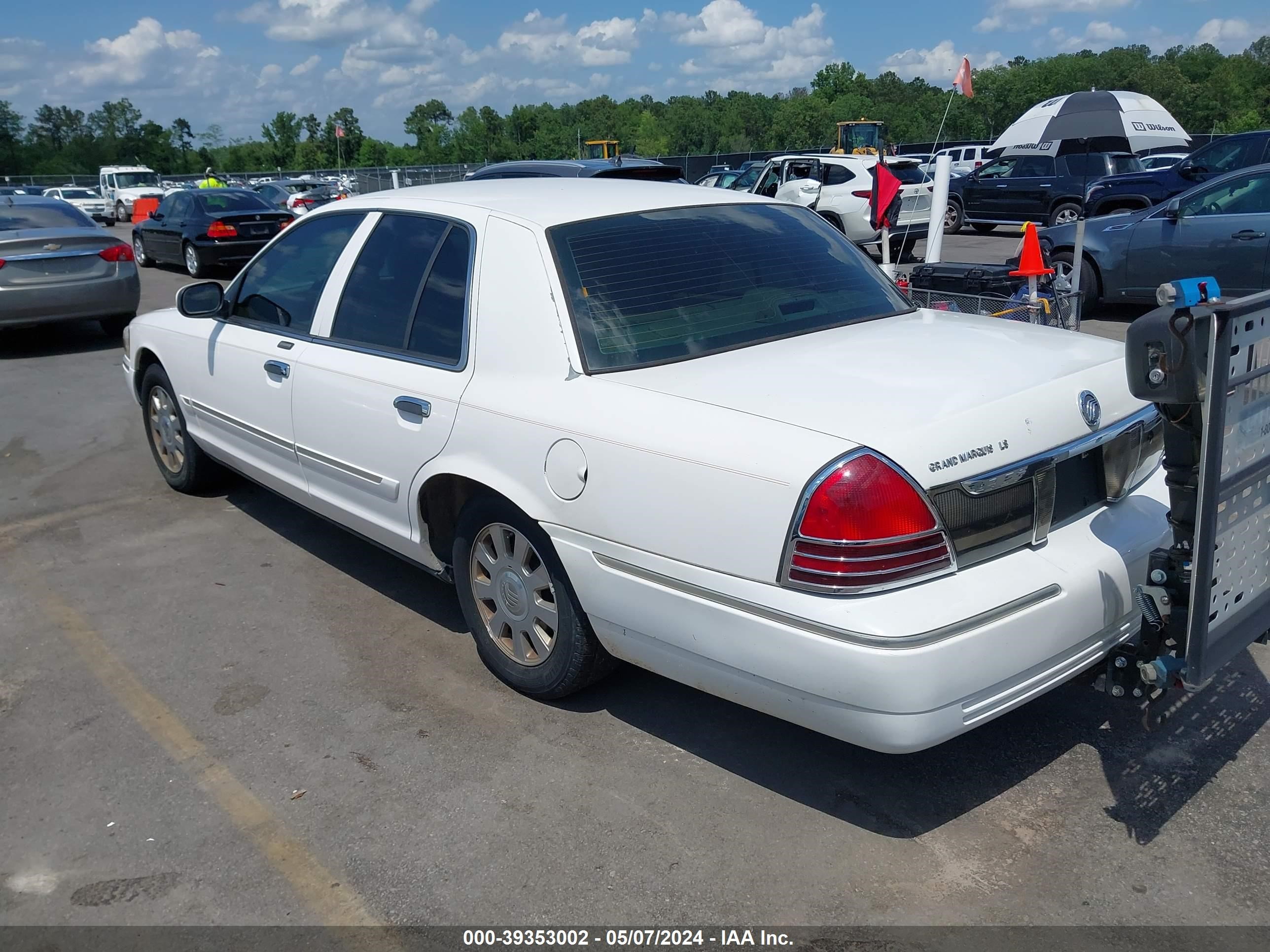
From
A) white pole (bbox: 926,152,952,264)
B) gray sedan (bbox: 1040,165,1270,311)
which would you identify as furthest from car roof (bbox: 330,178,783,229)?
gray sedan (bbox: 1040,165,1270,311)

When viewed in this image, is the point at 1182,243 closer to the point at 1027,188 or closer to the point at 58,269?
the point at 58,269

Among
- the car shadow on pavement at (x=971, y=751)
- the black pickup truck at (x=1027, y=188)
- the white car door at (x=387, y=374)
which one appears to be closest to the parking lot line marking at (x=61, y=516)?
the white car door at (x=387, y=374)

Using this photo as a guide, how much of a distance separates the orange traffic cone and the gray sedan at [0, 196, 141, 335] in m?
9.28

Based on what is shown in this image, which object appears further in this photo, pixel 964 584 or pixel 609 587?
pixel 609 587

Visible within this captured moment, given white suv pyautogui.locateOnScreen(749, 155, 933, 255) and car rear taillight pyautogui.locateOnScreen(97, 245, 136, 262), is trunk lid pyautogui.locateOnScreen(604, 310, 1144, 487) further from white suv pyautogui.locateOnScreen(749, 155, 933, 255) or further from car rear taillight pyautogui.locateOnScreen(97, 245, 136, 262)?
white suv pyautogui.locateOnScreen(749, 155, 933, 255)

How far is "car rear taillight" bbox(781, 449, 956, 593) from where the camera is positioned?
2.74 meters

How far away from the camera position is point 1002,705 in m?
2.88

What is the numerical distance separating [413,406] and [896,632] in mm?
2025

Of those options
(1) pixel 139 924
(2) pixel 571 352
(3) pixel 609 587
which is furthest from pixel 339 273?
(1) pixel 139 924

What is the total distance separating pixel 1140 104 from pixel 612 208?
9.07m

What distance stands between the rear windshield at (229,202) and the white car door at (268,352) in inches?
560

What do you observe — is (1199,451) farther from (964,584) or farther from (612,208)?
(612,208)

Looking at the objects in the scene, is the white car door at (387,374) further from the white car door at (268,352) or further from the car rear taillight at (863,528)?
the car rear taillight at (863,528)

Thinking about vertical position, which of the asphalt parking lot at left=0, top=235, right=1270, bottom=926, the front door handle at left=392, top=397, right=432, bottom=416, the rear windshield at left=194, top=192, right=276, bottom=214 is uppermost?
the rear windshield at left=194, top=192, right=276, bottom=214
